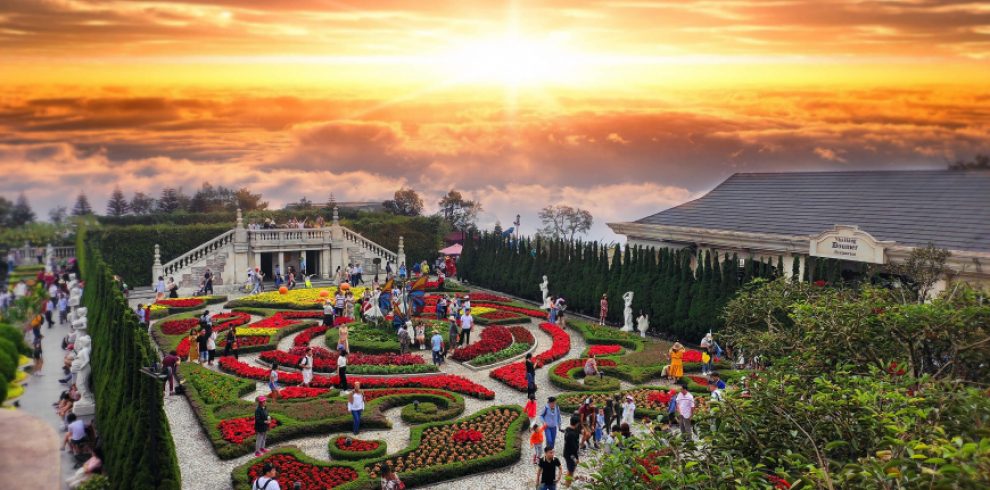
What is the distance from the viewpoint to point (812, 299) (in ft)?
68.8

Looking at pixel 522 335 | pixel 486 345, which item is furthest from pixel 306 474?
pixel 522 335

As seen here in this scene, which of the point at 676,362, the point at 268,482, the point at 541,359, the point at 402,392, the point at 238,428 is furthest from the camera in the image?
the point at 541,359

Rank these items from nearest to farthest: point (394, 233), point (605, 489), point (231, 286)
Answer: point (605, 489) < point (231, 286) < point (394, 233)

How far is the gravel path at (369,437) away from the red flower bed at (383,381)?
14.0 inches

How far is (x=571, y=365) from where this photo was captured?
28.9 meters

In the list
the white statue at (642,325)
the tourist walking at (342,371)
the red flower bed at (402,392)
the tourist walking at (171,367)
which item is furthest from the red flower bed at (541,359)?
the tourist walking at (171,367)

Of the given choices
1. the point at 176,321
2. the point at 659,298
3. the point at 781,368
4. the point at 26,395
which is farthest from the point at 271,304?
the point at 781,368

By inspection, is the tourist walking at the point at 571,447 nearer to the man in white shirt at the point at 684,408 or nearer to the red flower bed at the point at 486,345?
the man in white shirt at the point at 684,408

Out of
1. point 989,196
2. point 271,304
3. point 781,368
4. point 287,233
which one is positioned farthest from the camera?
point 287,233

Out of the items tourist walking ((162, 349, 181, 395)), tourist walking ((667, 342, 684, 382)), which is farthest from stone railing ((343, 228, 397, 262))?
tourist walking ((667, 342, 684, 382))

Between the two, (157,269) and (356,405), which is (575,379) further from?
(157,269)

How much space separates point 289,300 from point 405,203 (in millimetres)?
44792

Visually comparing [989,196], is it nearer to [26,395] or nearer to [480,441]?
[480,441]

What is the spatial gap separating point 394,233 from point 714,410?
52242 mm
